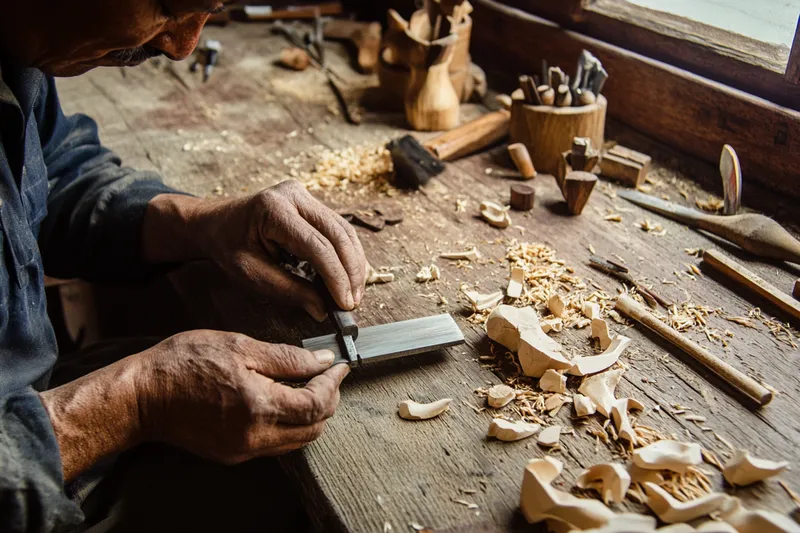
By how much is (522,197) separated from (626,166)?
0.38 m

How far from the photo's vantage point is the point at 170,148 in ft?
7.64

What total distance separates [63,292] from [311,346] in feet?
4.60

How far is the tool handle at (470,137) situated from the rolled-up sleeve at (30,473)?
57.8 inches

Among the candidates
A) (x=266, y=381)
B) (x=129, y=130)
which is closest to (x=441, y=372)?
(x=266, y=381)

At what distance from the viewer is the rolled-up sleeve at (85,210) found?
5.63 ft

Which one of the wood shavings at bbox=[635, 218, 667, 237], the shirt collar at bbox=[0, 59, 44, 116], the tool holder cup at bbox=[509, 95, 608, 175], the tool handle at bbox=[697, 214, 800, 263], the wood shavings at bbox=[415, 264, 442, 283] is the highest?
the shirt collar at bbox=[0, 59, 44, 116]

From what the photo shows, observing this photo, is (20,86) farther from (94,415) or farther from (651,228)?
(651,228)

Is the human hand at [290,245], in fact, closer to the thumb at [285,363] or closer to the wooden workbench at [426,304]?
the wooden workbench at [426,304]

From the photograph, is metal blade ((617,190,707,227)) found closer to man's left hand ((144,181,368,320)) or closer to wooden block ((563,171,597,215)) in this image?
wooden block ((563,171,597,215))

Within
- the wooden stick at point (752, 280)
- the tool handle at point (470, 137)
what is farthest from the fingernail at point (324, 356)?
the tool handle at point (470, 137)

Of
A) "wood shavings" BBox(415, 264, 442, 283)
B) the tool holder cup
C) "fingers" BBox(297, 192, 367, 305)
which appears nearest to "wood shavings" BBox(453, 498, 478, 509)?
"fingers" BBox(297, 192, 367, 305)

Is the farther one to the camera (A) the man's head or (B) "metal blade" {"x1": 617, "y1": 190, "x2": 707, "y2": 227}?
(B) "metal blade" {"x1": 617, "y1": 190, "x2": 707, "y2": 227}

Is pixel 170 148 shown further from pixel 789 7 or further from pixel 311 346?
pixel 789 7

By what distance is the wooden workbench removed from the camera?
110cm
